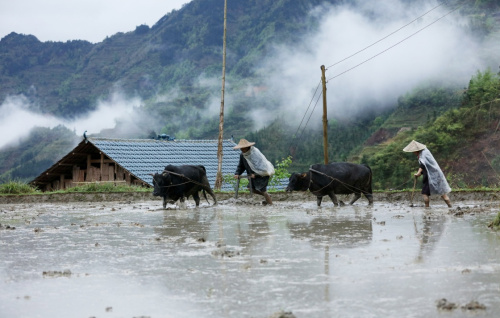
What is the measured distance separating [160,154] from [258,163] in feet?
55.8

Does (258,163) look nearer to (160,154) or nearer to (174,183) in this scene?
(174,183)

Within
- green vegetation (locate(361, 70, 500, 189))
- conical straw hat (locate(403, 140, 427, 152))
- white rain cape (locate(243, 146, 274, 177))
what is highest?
green vegetation (locate(361, 70, 500, 189))

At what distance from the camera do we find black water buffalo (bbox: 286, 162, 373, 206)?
16.4 metres

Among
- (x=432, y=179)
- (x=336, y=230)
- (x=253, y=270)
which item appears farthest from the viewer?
(x=432, y=179)

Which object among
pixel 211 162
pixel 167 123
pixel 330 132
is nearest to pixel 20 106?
pixel 167 123

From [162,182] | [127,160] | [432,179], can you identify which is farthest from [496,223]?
[127,160]

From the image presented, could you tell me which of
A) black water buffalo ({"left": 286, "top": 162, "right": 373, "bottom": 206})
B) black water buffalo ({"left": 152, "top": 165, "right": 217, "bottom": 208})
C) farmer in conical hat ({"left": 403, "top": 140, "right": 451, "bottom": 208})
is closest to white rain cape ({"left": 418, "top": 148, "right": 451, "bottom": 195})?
farmer in conical hat ({"left": 403, "top": 140, "right": 451, "bottom": 208})

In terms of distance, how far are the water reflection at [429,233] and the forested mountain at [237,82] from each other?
35.4 metres

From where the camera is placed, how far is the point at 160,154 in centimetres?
3362

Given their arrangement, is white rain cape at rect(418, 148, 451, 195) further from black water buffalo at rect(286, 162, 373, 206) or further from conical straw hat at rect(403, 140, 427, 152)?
black water buffalo at rect(286, 162, 373, 206)

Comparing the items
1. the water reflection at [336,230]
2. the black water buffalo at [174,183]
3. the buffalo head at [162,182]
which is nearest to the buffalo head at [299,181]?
the black water buffalo at [174,183]

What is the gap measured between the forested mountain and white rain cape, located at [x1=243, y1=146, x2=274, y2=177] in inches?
1185

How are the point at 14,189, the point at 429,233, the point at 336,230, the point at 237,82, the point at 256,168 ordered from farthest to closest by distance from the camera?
the point at 237,82 → the point at 14,189 → the point at 256,168 → the point at 336,230 → the point at 429,233

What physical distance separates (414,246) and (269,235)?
7.52 feet
